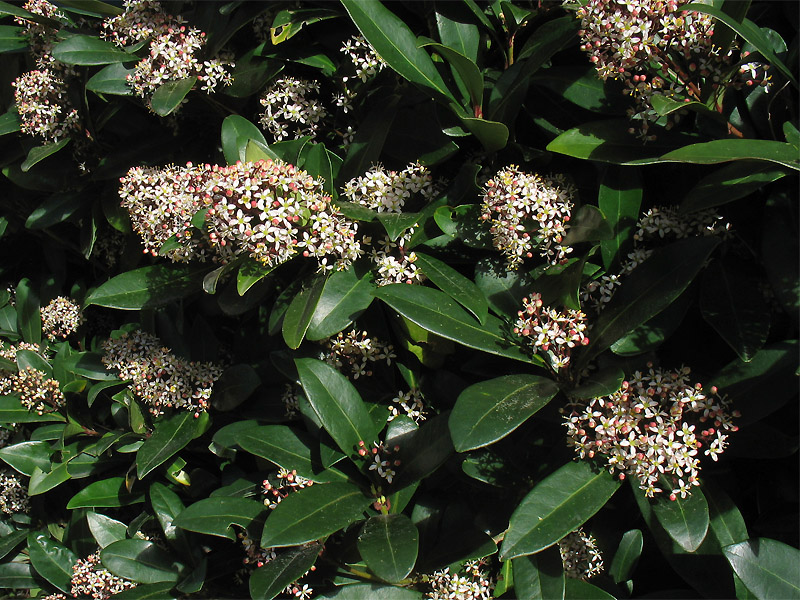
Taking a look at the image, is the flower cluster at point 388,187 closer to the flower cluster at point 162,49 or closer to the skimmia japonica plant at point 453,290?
the skimmia japonica plant at point 453,290

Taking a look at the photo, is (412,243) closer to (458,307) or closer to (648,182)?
(458,307)

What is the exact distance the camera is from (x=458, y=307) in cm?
183

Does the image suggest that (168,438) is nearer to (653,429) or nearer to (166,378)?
(166,378)

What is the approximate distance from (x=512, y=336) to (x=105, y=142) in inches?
76.1

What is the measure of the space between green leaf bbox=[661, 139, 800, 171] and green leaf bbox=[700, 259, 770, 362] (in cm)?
41

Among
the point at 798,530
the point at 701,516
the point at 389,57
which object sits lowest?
the point at 798,530

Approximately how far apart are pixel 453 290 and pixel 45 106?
5.87ft

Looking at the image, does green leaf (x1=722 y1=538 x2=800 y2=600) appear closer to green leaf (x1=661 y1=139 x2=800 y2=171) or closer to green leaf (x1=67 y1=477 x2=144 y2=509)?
green leaf (x1=661 y1=139 x2=800 y2=171)

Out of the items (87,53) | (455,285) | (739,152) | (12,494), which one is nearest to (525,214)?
(455,285)

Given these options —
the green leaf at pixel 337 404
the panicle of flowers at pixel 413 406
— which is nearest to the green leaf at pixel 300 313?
the green leaf at pixel 337 404

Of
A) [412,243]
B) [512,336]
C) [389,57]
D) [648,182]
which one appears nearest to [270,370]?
[412,243]

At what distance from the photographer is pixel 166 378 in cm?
247

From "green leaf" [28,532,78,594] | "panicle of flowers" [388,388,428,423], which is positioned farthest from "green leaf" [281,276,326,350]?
"green leaf" [28,532,78,594]

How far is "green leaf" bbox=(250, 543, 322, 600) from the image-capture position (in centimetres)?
187
